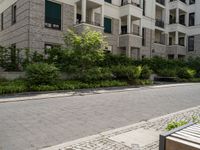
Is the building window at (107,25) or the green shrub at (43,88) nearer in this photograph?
the green shrub at (43,88)

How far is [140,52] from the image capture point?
2598cm

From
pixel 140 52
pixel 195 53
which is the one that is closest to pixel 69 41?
pixel 140 52

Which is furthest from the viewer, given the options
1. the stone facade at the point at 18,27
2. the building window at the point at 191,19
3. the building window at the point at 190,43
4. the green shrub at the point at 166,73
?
the building window at the point at 191,19

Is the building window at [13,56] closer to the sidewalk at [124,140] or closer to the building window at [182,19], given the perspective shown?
the sidewalk at [124,140]

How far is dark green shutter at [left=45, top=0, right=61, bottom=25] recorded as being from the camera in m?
18.7

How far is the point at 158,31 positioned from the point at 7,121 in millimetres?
29249

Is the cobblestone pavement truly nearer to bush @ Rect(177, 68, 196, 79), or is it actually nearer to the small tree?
the small tree

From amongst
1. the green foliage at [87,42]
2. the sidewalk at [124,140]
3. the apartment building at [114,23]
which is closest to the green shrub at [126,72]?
the green foliage at [87,42]

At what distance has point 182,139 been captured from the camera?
3.31 m

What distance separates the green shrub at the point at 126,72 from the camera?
18375mm

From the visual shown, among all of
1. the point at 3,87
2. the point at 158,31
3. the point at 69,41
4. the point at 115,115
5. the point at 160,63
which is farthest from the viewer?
the point at 158,31

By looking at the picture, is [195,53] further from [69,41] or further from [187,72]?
[69,41]

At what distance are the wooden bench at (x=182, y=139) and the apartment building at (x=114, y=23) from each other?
52.8ft

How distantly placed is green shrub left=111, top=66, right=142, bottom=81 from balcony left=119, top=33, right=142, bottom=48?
578 cm
